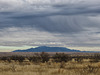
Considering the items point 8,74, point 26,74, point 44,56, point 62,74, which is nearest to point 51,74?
point 62,74

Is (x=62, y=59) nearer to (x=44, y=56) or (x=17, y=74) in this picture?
(x=44, y=56)

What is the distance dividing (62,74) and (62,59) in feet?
90.5

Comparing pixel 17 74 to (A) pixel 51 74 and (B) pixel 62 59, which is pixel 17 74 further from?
(B) pixel 62 59

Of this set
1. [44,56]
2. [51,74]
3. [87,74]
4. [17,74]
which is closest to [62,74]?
[51,74]

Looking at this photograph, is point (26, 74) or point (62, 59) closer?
point (26, 74)

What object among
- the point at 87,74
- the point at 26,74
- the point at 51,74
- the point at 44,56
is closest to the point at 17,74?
the point at 26,74

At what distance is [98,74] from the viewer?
1775cm

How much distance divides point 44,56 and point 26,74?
1075 inches

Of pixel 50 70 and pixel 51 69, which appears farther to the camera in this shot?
pixel 51 69

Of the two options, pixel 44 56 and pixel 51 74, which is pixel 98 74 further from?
pixel 44 56

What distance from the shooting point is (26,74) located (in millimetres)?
17062

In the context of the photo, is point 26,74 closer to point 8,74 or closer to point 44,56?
point 8,74

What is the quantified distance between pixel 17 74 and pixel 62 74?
3.87 meters

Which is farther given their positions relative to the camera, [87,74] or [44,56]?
[44,56]
